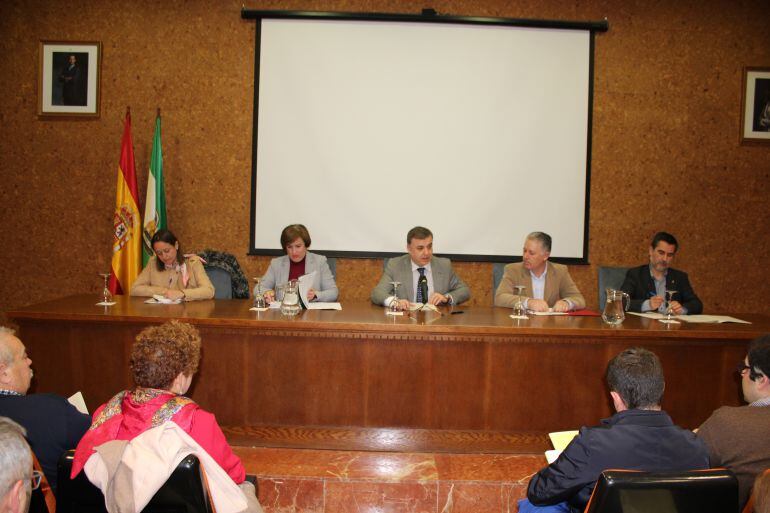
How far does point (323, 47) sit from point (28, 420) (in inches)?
144

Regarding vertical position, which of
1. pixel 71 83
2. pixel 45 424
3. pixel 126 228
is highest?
pixel 71 83

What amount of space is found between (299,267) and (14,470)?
2.85 metres

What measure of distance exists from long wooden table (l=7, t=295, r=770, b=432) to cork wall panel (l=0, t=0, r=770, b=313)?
187 centimetres

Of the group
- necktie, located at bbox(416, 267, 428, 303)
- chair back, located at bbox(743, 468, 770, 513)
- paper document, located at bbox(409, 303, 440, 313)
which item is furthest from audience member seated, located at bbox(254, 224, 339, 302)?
chair back, located at bbox(743, 468, 770, 513)

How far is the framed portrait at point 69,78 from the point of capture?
4.56m

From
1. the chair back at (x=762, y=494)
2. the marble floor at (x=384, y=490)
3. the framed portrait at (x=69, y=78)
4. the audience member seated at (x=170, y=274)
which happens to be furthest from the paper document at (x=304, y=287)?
the framed portrait at (x=69, y=78)

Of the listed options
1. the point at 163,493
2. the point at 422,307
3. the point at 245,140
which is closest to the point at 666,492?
the point at 163,493

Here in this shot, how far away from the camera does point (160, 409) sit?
4.78 ft

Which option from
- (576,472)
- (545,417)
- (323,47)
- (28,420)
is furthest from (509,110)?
(28,420)

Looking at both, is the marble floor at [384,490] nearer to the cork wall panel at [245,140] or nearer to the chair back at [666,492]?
the chair back at [666,492]

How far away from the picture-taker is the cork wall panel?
14.9 ft

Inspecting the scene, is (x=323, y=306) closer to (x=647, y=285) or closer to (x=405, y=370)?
(x=405, y=370)

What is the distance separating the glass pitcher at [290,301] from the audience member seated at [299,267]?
588 mm

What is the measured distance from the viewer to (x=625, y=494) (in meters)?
1.23
